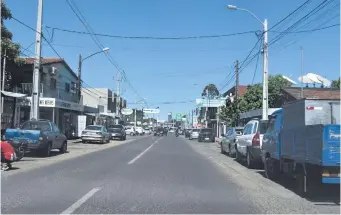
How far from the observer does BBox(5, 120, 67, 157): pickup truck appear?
21203 mm

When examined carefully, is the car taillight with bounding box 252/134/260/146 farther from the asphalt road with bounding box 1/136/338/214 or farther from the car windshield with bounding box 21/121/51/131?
the car windshield with bounding box 21/121/51/131

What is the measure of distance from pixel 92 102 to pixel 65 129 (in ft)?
130

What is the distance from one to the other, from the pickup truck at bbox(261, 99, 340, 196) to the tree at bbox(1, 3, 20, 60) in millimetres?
17656

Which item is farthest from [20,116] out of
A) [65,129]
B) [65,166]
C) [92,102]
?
[92,102]

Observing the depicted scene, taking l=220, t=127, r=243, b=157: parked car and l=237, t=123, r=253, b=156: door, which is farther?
l=220, t=127, r=243, b=157: parked car

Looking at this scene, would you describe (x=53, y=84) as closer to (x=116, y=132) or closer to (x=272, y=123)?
(x=116, y=132)

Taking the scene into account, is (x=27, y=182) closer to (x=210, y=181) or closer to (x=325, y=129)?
(x=210, y=181)

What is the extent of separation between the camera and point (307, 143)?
1047 cm

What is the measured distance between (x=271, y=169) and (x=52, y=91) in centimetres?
3588

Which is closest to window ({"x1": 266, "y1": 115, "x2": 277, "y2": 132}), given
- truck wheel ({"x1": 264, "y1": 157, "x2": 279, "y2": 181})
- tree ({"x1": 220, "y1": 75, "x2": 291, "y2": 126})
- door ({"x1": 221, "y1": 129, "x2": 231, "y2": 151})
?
truck wheel ({"x1": 264, "y1": 157, "x2": 279, "y2": 181})

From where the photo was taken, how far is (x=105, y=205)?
923 centimetres

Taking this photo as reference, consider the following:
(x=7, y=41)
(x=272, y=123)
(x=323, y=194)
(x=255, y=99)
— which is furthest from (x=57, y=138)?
(x=255, y=99)

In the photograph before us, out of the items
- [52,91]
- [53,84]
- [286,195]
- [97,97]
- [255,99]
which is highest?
[97,97]

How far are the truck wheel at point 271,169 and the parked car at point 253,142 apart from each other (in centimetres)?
265
